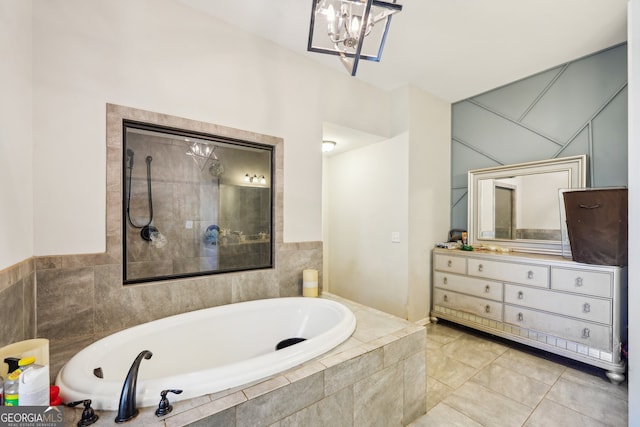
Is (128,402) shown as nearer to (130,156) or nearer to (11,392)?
(11,392)

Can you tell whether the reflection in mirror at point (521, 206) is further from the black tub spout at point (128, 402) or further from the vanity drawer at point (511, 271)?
the black tub spout at point (128, 402)

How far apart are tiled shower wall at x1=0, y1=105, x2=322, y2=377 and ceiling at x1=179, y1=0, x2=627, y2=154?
35.1 inches

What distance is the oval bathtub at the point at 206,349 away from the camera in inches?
39.9

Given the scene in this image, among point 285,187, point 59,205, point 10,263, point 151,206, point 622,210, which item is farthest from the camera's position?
point 285,187

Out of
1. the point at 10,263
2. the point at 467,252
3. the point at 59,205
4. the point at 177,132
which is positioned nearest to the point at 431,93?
the point at 467,252

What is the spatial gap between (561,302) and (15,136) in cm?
374

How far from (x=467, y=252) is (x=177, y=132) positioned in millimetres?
2966

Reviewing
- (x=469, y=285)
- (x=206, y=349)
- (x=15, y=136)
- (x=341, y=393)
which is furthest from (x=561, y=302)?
(x=15, y=136)

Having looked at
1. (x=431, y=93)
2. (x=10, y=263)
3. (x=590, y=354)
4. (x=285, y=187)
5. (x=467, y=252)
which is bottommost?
(x=590, y=354)

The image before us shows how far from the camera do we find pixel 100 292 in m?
1.58

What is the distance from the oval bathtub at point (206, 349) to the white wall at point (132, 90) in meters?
0.60

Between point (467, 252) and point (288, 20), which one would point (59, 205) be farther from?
point (467, 252)

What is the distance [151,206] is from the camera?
6.05 feet

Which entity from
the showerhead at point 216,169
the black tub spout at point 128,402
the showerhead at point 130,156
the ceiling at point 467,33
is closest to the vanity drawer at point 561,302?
the ceiling at point 467,33
